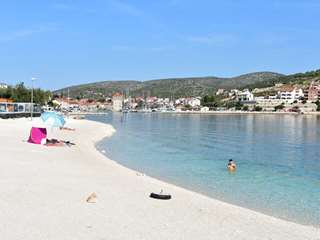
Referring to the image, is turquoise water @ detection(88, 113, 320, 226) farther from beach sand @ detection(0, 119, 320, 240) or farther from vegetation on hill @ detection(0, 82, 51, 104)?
vegetation on hill @ detection(0, 82, 51, 104)

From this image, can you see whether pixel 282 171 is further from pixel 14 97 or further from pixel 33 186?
pixel 14 97

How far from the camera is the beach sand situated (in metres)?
10.2

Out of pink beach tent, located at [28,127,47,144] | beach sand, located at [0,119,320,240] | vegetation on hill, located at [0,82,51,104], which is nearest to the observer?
beach sand, located at [0,119,320,240]

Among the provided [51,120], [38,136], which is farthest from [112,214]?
[51,120]

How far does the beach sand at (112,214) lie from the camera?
10172 mm

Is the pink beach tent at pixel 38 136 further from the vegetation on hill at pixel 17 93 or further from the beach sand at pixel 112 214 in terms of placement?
the vegetation on hill at pixel 17 93

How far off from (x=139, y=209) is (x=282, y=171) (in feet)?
53.0

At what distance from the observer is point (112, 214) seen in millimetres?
11898

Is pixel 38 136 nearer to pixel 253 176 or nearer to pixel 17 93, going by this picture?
pixel 253 176

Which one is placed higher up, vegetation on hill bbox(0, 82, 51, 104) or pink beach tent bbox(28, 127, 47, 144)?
vegetation on hill bbox(0, 82, 51, 104)

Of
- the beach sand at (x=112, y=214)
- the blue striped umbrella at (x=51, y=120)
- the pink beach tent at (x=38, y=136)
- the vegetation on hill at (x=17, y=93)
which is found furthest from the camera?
the vegetation on hill at (x=17, y=93)

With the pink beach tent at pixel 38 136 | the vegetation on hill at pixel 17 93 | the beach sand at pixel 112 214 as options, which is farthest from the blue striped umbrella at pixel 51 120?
the vegetation on hill at pixel 17 93

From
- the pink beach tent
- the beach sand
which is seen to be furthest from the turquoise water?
the pink beach tent

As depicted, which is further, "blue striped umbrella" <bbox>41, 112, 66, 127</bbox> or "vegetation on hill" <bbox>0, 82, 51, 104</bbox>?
"vegetation on hill" <bbox>0, 82, 51, 104</bbox>
